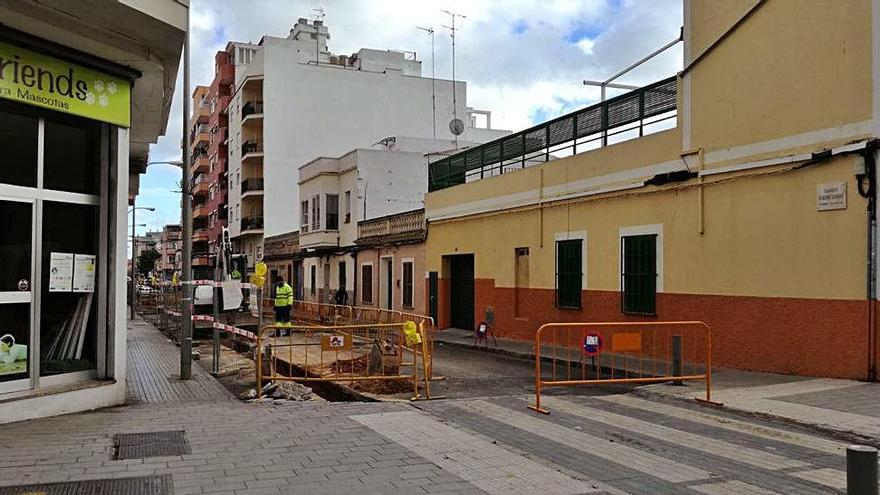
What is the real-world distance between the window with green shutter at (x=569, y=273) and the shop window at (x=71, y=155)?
11.6m

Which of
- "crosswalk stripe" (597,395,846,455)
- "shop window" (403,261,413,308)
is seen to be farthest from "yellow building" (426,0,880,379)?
"shop window" (403,261,413,308)

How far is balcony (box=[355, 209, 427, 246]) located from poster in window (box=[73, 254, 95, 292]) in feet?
57.2

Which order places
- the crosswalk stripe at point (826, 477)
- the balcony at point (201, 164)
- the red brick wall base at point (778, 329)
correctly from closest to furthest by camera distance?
1. the crosswalk stripe at point (826, 477)
2. the red brick wall base at point (778, 329)
3. the balcony at point (201, 164)

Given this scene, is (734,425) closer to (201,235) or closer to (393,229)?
(393,229)

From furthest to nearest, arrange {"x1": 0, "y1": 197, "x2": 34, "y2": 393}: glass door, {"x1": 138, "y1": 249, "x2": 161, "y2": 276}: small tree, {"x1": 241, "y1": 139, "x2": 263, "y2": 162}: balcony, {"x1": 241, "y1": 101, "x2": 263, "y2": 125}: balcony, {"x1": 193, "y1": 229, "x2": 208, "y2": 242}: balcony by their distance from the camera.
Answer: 1. {"x1": 138, "y1": 249, "x2": 161, "y2": 276}: small tree
2. {"x1": 193, "y1": 229, "x2": 208, "y2": 242}: balcony
3. {"x1": 241, "y1": 139, "x2": 263, "y2": 162}: balcony
4. {"x1": 241, "y1": 101, "x2": 263, "y2": 125}: balcony
5. {"x1": 0, "y1": 197, "x2": 34, "y2": 393}: glass door

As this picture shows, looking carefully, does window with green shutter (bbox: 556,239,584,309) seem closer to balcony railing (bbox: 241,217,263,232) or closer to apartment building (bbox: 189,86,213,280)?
balcony railing (bbox: 241,217,263,232)

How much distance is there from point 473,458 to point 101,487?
3075 millimetres

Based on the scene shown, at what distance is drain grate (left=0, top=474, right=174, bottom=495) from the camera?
537 centimetres

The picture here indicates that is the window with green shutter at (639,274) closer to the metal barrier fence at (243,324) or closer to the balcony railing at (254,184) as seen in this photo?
the metal barrier fence at (243,324)

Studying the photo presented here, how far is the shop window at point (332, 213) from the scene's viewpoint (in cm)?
3425

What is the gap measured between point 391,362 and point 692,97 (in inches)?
305

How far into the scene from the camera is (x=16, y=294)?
783 centimetres

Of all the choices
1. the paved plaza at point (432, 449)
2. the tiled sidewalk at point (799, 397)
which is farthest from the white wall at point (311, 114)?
the paved plaza at point (432, 449)

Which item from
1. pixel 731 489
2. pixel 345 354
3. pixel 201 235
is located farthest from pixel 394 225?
pixel 201 235
